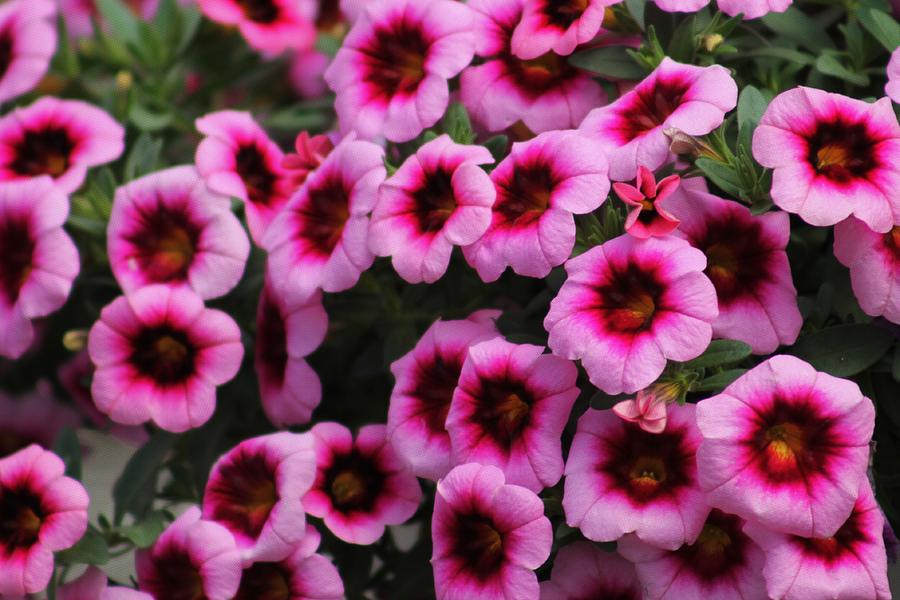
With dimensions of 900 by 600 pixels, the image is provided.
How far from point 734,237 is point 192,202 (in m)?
0.53

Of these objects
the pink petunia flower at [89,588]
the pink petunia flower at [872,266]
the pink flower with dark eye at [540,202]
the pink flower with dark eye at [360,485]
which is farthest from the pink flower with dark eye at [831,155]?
the pink petunia flower at [89,588]

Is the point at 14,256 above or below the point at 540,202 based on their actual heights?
below

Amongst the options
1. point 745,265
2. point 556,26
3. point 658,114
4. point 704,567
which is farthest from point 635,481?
point 556,26

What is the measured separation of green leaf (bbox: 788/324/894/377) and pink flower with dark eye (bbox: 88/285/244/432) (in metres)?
0.51

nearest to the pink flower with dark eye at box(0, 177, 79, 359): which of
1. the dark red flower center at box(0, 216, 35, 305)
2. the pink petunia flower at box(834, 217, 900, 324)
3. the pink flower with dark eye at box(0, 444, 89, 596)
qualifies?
Result: the dark red flower center at box(0, 216, 35, 305)

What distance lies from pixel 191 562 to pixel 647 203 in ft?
1.62

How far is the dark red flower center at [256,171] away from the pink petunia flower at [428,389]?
1.00 ft

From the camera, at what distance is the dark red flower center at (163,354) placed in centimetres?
106

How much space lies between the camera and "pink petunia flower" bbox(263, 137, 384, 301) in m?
0.98

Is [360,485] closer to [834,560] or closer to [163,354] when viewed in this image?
[163,354]

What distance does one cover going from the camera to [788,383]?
31.5 inches

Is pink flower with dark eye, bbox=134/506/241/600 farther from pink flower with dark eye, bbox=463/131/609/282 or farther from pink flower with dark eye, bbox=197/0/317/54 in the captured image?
pink flower with dark eye, bbox=197/0/317/54

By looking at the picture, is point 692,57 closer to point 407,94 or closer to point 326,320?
point 407,94

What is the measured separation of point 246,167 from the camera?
1.19 m
